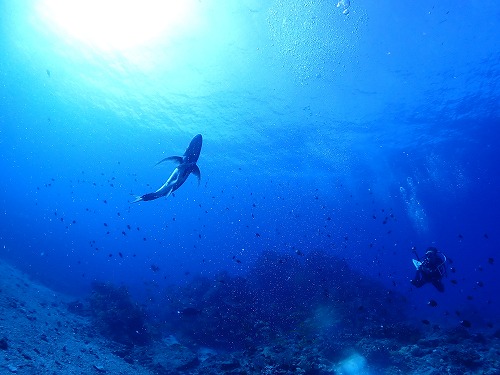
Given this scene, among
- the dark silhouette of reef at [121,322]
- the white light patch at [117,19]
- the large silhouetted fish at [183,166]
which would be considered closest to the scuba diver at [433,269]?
the large silhouetted fish at [183,166]

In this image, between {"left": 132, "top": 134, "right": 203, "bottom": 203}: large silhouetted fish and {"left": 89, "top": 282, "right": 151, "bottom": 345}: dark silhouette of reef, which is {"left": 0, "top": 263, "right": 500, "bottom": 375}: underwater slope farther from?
{"left": 132, "top": 134, "right": 203, "bottom": 203}: large silhouetted fish

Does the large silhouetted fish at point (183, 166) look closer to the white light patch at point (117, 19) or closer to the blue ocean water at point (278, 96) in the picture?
the blue ocean water at point (278, 96)

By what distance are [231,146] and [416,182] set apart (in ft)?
99.5

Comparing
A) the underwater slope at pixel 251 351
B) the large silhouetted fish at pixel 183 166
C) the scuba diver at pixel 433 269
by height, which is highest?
the large silhouetted fish at pixel 183 166

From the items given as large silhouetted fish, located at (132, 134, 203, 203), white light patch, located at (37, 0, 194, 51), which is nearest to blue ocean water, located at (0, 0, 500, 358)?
white light patch, located at (37, 0, 194, 51)

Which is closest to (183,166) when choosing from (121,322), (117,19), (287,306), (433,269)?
(433,269)

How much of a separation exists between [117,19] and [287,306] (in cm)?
2083

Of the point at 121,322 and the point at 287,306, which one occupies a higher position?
the point at 287,306

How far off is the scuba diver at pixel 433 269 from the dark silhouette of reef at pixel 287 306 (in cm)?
399

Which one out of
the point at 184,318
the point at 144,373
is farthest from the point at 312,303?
the point at 144,373

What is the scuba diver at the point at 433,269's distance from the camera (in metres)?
8.52

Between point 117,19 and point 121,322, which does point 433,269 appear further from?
point 117,19

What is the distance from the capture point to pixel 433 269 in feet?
28.0

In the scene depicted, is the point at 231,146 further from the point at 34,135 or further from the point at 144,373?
the point at 34,135
